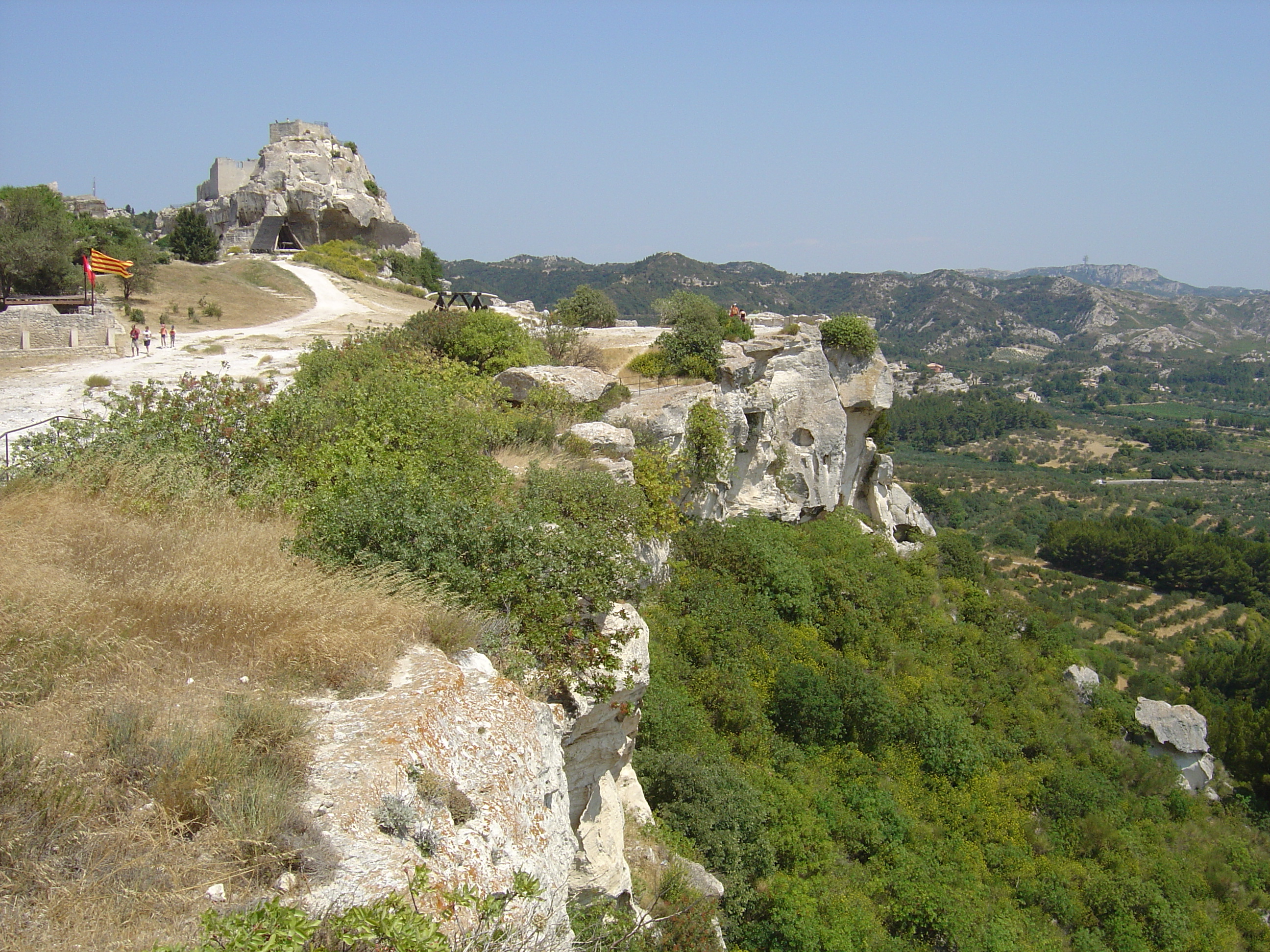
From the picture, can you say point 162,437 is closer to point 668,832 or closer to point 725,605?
point 668,832

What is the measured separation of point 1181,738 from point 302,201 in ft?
150

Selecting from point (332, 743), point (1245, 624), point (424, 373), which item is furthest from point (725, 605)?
point (1245, 624)

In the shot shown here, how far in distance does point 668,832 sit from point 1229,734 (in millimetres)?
26098

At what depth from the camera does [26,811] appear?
348 centimetres

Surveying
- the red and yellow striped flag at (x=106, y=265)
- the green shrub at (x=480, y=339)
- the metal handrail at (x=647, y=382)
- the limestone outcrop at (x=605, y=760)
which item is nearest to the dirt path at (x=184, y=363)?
the red and yellow striped flag at (x=106, y=265)

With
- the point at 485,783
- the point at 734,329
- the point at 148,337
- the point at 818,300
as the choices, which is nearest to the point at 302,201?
the point at 148,337

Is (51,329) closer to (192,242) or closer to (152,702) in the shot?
(152,702)

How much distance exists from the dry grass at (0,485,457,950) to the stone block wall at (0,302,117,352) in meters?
14.1

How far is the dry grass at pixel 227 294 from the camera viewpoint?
79.7ft

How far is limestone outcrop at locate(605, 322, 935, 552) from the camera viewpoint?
1809cm

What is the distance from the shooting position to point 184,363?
691 inches

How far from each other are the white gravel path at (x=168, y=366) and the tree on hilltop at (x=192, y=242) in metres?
13.5

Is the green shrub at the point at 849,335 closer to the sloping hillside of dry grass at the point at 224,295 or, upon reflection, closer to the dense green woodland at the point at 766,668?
the dense green woodland at the point at 766,668

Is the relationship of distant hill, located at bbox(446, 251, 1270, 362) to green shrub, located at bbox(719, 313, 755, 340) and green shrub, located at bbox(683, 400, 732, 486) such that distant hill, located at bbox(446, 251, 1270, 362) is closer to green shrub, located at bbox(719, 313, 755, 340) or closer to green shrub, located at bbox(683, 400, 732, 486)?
green shrub, located at bbox(719, 313, 755, 340)
